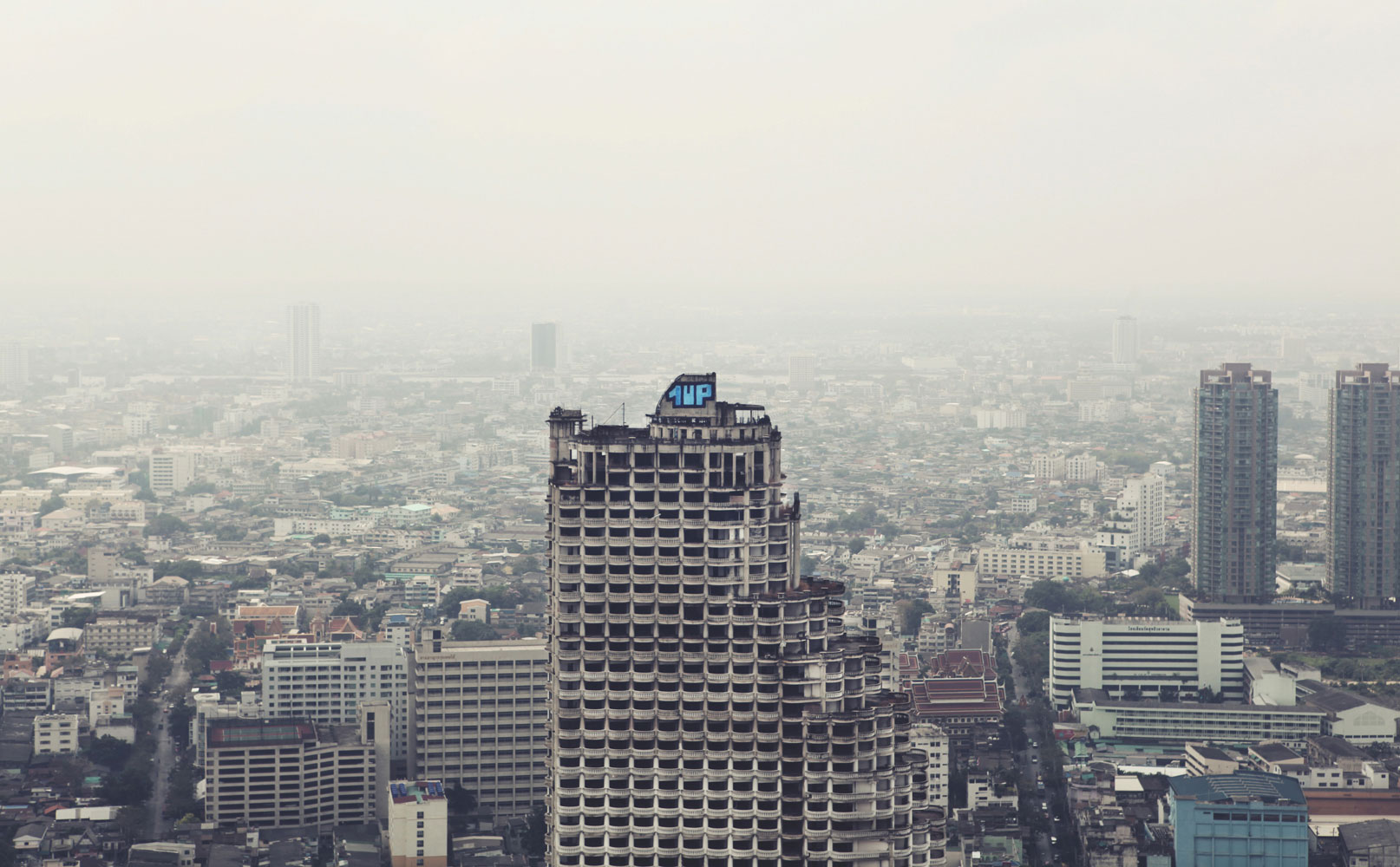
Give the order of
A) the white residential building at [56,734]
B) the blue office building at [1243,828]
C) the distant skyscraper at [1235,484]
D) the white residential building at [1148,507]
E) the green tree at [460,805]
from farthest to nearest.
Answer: the white residential building at [1148,507] < the distant skyscraper at [1235,484] < the white residential building at [56,734] < the green tree at [460,805] < the blue office building at [1243,828]

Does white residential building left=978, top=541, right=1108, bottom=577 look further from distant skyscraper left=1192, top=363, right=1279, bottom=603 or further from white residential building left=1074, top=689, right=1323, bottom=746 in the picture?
white residential building left=1074, top=689, right=1323, bottom=746

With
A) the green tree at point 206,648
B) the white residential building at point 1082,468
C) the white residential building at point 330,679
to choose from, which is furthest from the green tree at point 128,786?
the white residential building at point 1082,468

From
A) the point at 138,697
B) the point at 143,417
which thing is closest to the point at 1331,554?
the point at 138,697

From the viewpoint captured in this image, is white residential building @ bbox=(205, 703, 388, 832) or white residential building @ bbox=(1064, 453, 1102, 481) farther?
white residential building @ bbox=(1064, 453, 1102, 481)

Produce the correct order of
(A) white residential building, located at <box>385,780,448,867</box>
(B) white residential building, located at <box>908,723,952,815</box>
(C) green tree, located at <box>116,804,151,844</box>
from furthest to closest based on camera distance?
1. (B) white residential building, located at <box>908,723,952,815</box>
2. (C) green tree, located at <box>116,804,151,844</box>
3. (A) white residential building, located at <box>385,780,448,867</box>

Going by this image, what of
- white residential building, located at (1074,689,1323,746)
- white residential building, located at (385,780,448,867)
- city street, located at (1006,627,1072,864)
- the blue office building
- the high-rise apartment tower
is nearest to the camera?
the high-rise apartment tower

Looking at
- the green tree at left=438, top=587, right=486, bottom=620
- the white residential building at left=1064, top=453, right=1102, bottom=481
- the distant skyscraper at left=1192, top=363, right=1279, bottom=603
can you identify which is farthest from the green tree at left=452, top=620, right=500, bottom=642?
the white residential building at left=1064, top=453, right=1102, bottom=481

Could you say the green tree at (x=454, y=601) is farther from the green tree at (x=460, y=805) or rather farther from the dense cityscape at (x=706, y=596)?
the green tree at (x=460, y=805)
